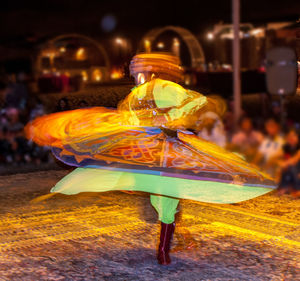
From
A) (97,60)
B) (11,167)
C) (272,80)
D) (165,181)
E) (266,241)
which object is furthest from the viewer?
(97,60)

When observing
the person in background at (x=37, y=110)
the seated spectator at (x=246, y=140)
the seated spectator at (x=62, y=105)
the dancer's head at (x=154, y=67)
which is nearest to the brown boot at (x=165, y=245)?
the dancer's head at (x=154, y=67)

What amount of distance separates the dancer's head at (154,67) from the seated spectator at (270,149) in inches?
→ 205

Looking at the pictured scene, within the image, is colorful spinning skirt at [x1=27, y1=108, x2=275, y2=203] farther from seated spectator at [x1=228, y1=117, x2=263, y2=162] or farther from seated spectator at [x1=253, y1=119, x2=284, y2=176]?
seated spectator at [x1=228, y1=117, x2=263, y2=162]

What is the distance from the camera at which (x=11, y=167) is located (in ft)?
40.4

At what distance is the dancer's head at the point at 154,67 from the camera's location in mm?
5286

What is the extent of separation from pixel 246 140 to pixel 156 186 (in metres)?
8.09

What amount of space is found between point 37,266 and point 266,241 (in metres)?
2.30

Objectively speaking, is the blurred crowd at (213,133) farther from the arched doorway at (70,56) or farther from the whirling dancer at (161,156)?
the arched doorway at (70,56)

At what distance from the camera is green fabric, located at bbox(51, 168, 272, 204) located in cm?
480

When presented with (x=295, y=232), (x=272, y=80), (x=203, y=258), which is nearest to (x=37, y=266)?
(x=203, y=258)

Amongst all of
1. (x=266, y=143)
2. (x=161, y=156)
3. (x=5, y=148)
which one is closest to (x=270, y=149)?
(x=266, y=143)

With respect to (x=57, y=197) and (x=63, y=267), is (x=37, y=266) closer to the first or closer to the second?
(x=63, y=267)

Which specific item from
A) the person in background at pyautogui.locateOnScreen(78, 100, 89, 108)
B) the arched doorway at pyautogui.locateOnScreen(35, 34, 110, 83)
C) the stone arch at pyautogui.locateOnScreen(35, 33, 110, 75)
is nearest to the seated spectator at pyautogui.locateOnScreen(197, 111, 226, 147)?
the person in background at pyautogui.locateOnScreen(78, 100, 89, 108)

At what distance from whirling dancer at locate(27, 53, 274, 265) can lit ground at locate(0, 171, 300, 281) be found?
0.46 m
